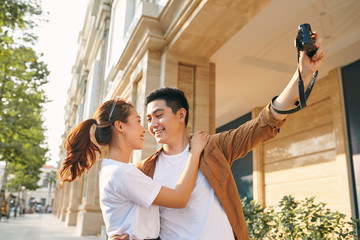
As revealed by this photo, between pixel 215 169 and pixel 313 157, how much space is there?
7.03m

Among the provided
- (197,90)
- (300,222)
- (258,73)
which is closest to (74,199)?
(258,73)

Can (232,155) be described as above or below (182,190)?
above

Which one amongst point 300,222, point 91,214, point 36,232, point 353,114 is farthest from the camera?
point 36,232

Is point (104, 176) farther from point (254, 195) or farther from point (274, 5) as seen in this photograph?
point (254, 195)

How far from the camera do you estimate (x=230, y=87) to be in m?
8.78

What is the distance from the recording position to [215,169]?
77.8 inches

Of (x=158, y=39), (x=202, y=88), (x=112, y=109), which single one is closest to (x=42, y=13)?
(x=158, y=39)

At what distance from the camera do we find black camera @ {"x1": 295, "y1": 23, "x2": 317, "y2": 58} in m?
1.51

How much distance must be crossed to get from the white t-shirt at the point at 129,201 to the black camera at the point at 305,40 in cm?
104

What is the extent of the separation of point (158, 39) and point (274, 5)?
2.01 m

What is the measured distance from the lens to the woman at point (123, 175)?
1.77m

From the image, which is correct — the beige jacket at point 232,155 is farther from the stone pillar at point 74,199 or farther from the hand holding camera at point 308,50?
the stone pillar at point 74,199

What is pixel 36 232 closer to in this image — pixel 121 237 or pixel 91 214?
pixel 91 214

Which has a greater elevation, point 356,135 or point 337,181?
point 356,135
